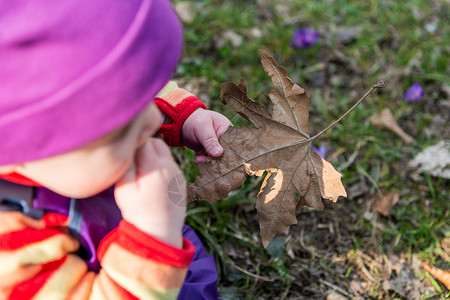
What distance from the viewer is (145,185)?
1.32 metres

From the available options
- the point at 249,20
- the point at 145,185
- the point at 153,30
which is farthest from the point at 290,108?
the point at 249,20

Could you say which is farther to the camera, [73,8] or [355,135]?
[355,135]

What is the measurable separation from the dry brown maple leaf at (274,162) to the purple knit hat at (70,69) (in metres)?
0.67

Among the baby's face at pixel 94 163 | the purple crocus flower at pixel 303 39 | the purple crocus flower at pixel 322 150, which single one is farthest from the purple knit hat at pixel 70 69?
the purple crocus flower at pixel 303 39

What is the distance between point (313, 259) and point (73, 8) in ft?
5.29

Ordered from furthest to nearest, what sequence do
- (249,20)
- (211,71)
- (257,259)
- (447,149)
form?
(249,20), (211,71), (447,149), (257,259)

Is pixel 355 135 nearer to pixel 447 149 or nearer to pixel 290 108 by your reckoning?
pixel 447 149

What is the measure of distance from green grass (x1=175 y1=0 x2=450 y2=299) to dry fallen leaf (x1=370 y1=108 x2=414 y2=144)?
36mm

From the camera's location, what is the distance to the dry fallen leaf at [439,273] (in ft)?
6.88

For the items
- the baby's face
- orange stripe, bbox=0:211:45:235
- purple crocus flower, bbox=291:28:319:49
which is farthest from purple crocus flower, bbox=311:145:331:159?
orange stripe, bbox=0:211:45:235

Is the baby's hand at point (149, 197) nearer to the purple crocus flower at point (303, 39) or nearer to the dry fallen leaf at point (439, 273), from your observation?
the dry fallen leaf at point (439, 273)

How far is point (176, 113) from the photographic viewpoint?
5.88 ft

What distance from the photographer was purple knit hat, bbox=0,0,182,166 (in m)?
1.01

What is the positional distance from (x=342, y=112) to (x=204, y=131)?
4.39ft
